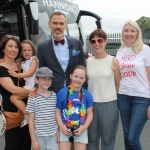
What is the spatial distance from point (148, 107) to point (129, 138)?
0.46 metres

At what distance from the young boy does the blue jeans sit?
93cm

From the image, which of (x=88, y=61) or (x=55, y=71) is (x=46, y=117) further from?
(x=88, y=61)

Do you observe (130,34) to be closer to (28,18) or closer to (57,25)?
(57,25)

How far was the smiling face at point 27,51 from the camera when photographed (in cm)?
339

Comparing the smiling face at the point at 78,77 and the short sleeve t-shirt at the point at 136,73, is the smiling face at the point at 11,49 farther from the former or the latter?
the short sleeve t-shirt at the point at 136,73

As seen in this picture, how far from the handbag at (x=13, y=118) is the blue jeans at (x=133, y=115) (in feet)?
4.19

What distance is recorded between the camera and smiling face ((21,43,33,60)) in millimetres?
3393

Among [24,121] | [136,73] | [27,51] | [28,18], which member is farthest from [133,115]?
[28,18]

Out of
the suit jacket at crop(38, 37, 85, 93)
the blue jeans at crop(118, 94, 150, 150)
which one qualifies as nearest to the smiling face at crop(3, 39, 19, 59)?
the suit jacket at crop(38, 37, 85, 93)

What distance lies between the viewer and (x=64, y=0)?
7.07 meters

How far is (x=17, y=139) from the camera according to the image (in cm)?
304

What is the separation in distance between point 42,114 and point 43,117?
0.04 metres

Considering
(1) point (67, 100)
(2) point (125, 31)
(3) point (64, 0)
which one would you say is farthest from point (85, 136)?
(3) point (64, 0)

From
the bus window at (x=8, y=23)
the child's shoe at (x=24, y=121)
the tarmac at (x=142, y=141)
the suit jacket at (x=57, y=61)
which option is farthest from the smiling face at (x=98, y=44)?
the bus window at (x=8, y=23)
